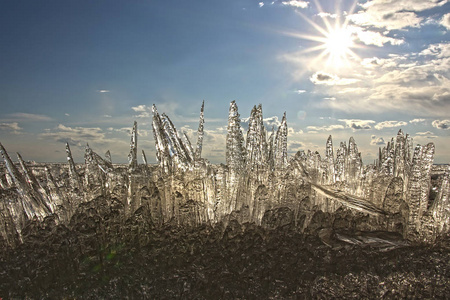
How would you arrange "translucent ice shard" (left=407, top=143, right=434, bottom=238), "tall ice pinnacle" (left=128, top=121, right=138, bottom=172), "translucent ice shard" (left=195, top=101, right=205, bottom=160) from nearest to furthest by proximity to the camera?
"translucent ice shard" (left=407, top=143, right=434, bottom=238) → "translucent ice shard" (left=195, top=101, right=205, bottom=160) → "tall ice pinnacle" (left=128, top=121, right=138, bottom=172)

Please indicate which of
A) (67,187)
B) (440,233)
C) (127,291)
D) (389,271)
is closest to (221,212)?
(127,291)

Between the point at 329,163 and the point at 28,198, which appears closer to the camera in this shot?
the point at 28,198

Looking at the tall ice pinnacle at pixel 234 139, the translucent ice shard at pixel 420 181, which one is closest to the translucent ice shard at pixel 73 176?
the tall ice pinnacle at pixel 234 139

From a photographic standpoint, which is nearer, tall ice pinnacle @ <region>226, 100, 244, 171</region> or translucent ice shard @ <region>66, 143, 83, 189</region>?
tall ice pinnacle @ <region>226, 100, 244, 171</region>

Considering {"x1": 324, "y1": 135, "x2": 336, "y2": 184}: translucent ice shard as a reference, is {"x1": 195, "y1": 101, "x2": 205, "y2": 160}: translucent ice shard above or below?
above

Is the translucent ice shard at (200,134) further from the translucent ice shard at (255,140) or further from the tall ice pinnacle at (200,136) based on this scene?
the translucent ice shard at (255,140)

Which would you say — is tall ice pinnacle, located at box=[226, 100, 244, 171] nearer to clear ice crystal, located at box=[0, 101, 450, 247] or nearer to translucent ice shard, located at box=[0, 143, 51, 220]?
clear ice crystal, located at box=[0, 101, 450, 247]

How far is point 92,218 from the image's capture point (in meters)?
3.37

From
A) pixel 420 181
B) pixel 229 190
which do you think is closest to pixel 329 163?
pixel 420 181

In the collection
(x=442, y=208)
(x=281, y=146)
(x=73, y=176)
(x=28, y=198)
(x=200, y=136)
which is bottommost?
(x=442, y=208)

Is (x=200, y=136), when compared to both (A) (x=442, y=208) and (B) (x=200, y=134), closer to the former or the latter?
(B) (x=200, y=134)

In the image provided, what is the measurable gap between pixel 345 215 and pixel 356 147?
1910 millimetres

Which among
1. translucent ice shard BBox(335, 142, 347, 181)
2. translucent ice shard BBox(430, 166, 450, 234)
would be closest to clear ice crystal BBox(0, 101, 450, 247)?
translucent ice shard BBox(430, 166, 450, 234)

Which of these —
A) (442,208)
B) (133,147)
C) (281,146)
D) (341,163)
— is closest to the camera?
(442,208)
